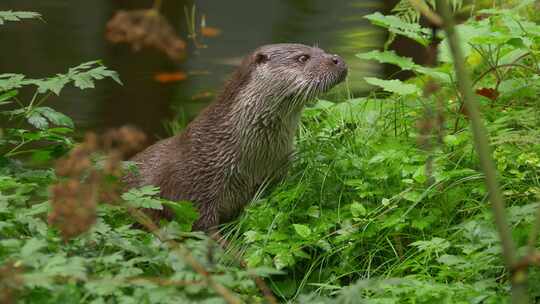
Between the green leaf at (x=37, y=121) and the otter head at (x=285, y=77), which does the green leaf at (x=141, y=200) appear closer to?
the green leaf at (x=37, y=121)

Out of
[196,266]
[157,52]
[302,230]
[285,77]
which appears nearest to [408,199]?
[302,230]

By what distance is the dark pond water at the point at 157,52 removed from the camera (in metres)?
9.09

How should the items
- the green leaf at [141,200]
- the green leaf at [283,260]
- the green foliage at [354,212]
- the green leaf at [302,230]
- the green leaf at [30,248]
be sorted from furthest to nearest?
the green leaf at [302,230], the green leaf at [283,260], the green leaf at [141,200], the green foliage at [354,212], the green leaf at [30,248]

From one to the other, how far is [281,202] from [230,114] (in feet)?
2.13

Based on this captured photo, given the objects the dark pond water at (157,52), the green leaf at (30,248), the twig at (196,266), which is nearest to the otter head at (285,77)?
the twig at (196,266)

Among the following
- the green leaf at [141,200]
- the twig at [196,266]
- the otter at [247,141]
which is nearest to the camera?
the twig at [196,266]

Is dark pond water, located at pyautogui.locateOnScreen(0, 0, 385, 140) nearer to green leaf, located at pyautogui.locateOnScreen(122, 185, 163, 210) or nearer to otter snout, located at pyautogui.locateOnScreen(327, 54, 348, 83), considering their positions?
otter snout, located at pyautogui.locateOnScreen(327, 54, 348, 83)

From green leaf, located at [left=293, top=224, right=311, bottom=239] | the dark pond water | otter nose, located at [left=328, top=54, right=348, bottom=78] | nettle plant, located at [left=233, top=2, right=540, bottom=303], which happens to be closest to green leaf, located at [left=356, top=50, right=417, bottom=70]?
nettle plant, located at [left=233, top=2, right=540, bottom=303]

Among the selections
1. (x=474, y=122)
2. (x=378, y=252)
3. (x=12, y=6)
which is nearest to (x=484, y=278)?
(x=378, y=252)

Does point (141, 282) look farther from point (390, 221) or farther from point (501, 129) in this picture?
point (501, 129)

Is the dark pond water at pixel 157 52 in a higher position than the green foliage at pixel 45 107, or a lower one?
lower

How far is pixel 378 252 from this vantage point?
4250mm

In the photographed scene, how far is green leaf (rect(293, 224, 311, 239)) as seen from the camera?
13.9 ft

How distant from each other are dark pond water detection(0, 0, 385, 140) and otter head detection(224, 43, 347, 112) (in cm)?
333
